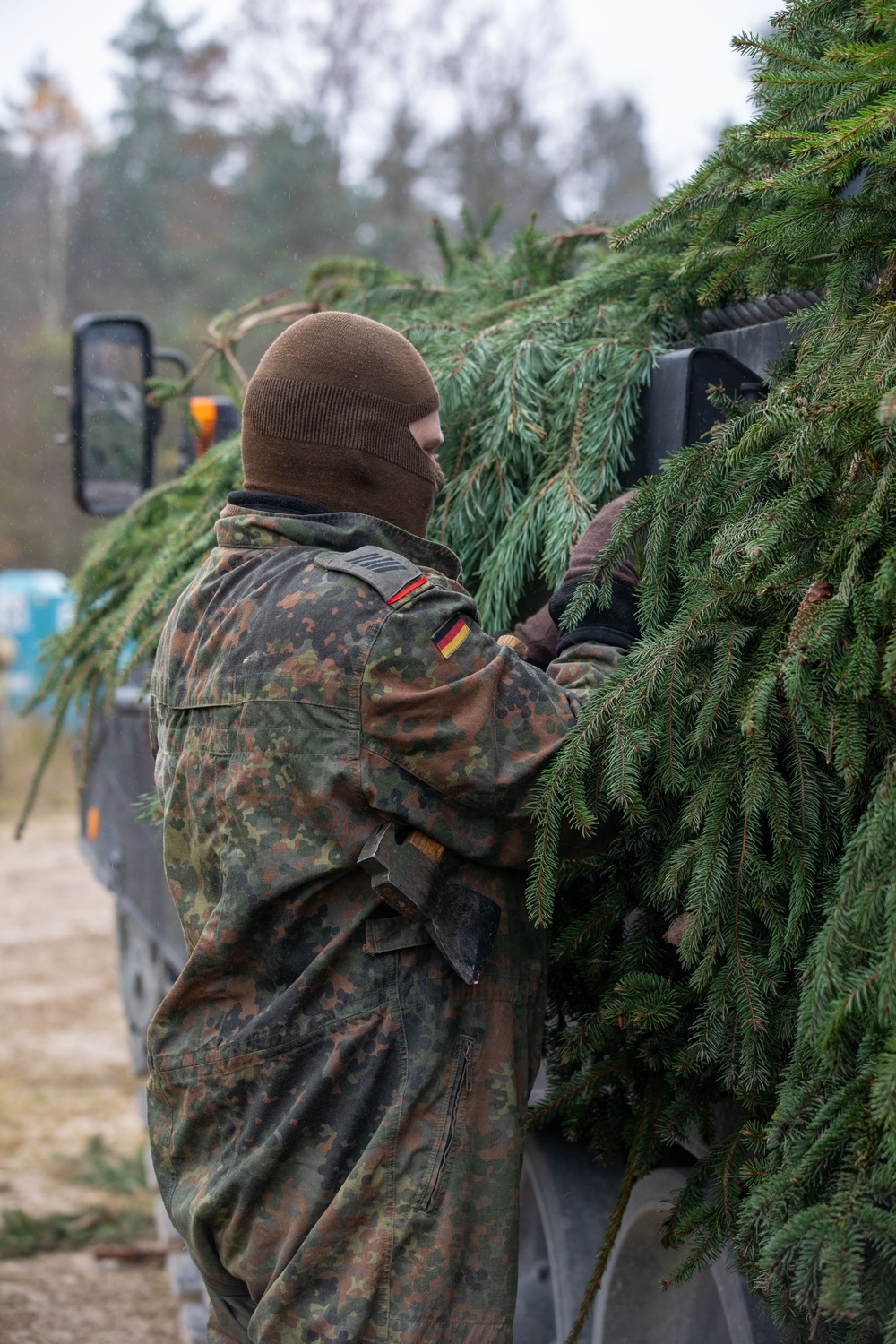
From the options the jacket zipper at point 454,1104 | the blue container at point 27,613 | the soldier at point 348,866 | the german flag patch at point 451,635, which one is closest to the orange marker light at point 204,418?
the soldier at point 348,866

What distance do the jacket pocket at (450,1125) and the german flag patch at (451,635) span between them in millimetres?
550

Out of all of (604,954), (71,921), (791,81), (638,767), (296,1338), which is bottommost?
(71,921)

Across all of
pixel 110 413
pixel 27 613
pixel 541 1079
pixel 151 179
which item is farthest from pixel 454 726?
pixel 151 179

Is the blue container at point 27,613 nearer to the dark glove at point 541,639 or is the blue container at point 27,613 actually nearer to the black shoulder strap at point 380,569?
the dark glove at point 541,639

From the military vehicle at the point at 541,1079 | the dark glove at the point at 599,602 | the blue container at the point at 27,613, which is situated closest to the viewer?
the dark glove at the point at 599,602

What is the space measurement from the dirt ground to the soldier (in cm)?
275

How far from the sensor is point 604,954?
6.31 ft

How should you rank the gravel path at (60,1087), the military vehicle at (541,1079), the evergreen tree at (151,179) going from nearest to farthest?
the military vehicle at (541,1079) < the gravel path at (60,1087) < the evergreen tree at (151,179)

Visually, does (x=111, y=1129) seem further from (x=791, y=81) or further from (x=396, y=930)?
(x=791, y=81)

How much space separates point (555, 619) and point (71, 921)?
336 inches

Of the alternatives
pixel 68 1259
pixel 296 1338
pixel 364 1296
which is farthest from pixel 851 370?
pixel 68 1259

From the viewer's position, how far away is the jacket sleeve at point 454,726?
168 centimetres

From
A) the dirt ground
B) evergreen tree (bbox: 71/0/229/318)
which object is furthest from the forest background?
the dirt ground

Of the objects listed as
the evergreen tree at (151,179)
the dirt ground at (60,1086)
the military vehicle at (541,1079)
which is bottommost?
the dirt ground at (60,1086)
